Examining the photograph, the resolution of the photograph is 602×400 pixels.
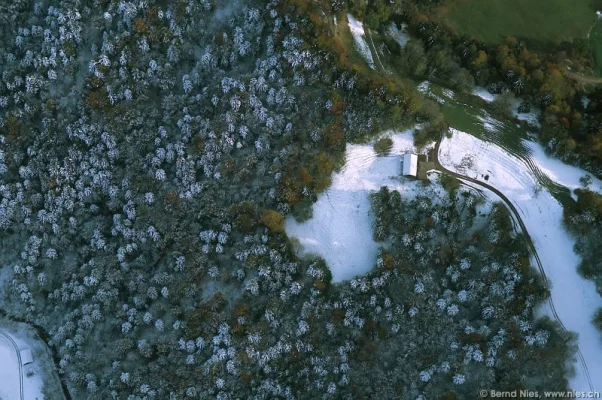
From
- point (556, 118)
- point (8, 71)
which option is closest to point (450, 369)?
point (556, 118)

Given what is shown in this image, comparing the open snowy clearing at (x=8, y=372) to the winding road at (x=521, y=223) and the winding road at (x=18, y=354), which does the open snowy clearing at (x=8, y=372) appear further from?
the winding road at (x=521, y=223)

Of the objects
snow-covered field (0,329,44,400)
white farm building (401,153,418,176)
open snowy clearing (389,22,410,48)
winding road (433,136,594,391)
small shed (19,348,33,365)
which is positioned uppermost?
open snowy clearing (389,22,410,48)

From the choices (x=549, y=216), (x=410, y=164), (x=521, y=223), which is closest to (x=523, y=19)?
(x=410, y=164)

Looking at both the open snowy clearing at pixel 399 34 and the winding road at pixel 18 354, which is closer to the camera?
the winding road at pixel 18 354

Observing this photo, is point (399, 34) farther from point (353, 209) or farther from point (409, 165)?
point (353, 209)

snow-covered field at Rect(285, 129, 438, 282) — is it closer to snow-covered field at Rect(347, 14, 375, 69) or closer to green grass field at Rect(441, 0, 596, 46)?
snow-covered field at Rect(347, 14, 375, 69)

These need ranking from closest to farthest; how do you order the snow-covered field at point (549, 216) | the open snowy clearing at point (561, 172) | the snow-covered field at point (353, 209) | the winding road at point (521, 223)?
the winding road at point (521, 223) → the snow-covered field at point (549, 216) → the snow-covered field at point (353, 209) → the open snowy clearing at point (561, 172)

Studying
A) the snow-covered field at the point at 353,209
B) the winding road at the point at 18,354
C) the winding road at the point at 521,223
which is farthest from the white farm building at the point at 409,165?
the winding road at the point at 18,354

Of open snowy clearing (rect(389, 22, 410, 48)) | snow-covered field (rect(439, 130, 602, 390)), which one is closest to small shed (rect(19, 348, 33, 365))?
snow-covered field (rect(439, 130, 602, 390))
